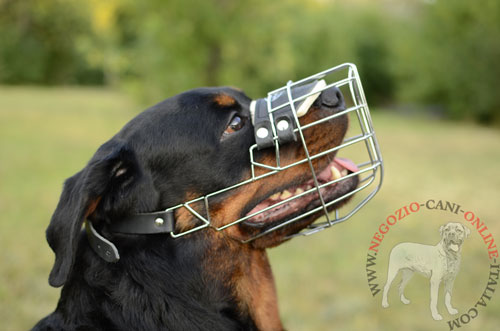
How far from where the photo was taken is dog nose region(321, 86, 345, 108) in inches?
95.0

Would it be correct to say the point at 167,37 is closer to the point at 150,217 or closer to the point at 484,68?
the point at 484,68

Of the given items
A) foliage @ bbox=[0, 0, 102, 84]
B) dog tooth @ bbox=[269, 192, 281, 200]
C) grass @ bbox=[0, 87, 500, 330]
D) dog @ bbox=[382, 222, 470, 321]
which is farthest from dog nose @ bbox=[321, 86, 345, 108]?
foliage @ bbox=[0, 0, 102, 84]

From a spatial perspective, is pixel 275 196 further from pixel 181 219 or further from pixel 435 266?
pixel 435 266

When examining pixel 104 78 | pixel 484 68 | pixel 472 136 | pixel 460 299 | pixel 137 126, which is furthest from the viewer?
pixel 104 78

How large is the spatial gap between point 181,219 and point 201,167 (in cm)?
25

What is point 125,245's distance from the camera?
7.17 feet

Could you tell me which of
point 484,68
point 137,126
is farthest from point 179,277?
point 484,68

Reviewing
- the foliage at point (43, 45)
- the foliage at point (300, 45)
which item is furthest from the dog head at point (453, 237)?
the foliage at point (43, 45)

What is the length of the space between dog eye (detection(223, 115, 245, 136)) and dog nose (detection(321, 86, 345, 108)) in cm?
41

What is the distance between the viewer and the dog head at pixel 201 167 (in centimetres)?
221

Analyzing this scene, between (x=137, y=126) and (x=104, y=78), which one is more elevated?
(x=104, y=78)

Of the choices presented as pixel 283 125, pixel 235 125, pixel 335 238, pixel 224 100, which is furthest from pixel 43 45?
pixel 283 125

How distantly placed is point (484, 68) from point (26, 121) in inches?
656

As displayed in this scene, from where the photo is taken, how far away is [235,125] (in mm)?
2406
